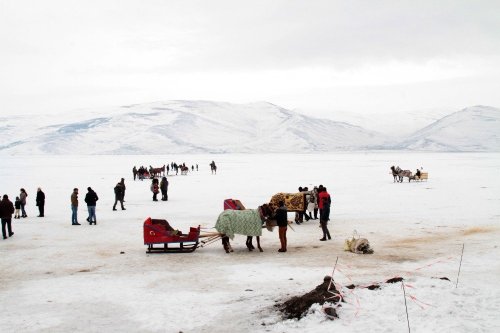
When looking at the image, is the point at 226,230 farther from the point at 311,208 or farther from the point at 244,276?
the point at 311,208

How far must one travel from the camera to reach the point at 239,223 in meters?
13.9

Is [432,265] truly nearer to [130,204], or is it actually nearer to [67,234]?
[67,234]

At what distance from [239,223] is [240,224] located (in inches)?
1.5

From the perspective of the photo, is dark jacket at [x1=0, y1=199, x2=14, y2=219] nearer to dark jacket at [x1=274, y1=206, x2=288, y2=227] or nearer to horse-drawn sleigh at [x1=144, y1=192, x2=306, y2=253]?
horse-drawn sleigh at [x1=144, y1=192, x2=306, y2=253]

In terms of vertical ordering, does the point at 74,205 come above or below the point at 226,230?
above

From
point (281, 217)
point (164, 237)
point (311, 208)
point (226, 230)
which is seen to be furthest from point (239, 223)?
point (311, 208)

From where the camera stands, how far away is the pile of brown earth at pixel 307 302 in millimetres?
8070

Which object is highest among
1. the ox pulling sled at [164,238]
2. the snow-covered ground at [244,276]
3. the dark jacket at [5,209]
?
the dark jacket at [5,209]

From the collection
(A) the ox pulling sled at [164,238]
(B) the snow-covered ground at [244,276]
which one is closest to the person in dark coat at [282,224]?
(B) the snow-covered ground at [244,276]

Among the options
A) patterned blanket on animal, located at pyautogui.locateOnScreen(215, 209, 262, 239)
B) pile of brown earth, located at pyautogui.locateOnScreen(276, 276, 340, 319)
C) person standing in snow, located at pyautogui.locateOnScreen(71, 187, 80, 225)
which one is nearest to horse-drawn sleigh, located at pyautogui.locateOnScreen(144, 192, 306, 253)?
patterned blanket on animal, located at pyautogui.locateOnScreen(215, 209, 262, 239)

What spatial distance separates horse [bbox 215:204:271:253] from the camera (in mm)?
13734

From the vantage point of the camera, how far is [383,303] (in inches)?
324

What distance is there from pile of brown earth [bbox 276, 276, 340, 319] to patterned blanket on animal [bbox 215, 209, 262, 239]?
508 centimetres

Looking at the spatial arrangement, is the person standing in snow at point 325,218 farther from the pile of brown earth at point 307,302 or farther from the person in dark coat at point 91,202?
the person in dark coat at point 91,202
